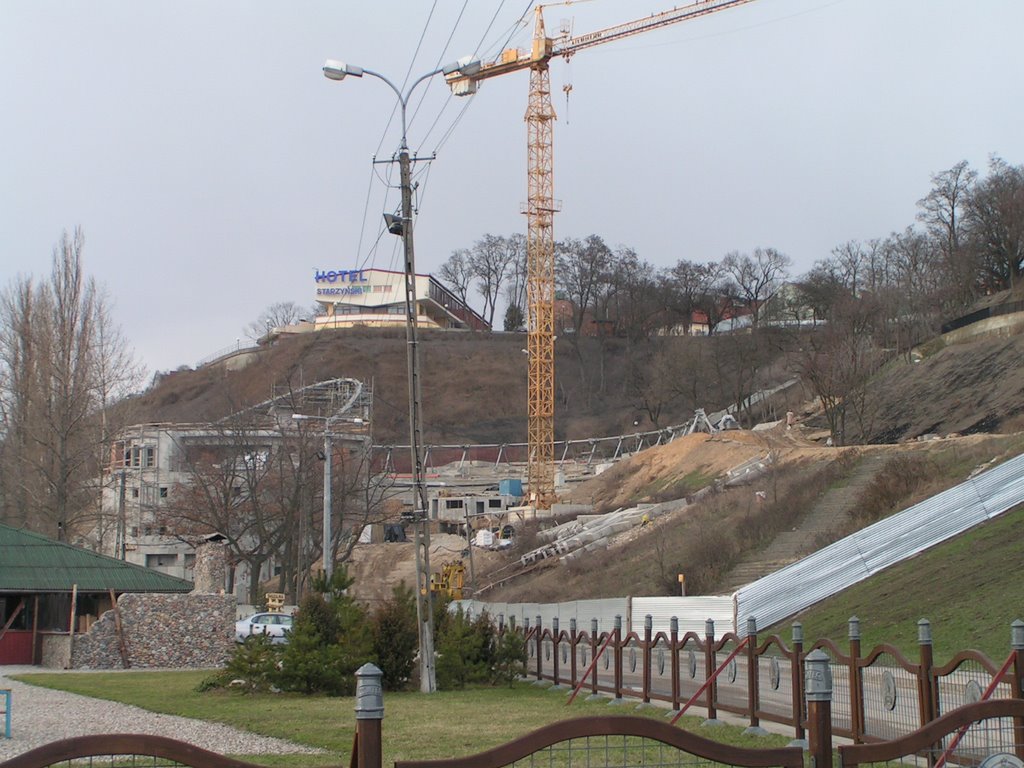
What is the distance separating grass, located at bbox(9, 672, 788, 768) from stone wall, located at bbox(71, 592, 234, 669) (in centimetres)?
761

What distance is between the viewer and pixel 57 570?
36188mm

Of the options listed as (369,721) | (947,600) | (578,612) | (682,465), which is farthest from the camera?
(682,465)

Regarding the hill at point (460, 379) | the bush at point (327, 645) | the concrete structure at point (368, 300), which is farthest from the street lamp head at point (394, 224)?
the concrete structure at point (368, 300)

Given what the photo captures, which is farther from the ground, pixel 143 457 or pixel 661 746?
pixel 143 457

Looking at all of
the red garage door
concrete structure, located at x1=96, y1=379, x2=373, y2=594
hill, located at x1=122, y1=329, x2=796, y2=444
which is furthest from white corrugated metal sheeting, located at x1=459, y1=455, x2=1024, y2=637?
hill, located at x1=122, y1=329, x2=796, y2=444

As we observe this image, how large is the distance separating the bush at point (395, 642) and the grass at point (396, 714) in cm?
85

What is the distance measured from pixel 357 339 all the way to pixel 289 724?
12863 cm

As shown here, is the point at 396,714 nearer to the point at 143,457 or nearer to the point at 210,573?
the point at 210,573

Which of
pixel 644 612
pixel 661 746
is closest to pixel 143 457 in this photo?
pixel 644 612

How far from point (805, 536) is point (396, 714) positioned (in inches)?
1131

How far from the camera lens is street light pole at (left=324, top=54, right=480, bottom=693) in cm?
2316

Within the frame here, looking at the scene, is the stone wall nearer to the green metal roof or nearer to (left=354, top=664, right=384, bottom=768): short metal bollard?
the green metal roof

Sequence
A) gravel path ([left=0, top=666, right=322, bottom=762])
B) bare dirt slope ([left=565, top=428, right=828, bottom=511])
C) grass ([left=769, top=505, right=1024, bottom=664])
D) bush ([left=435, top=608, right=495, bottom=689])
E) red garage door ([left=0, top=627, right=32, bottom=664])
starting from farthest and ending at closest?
1. bare dirt slope ([left=565, top=428, right=828, bottom=511])
2. red garage door ([left=0, top=627, right=32, bottom=664])
3. bush ([left=435, top=608, right=495, bottom=689])
4. grass ([left=769, top=505, right=1024, bottom=664])
5. gravel path ([left=0, top=666, right=322, bottom=762])

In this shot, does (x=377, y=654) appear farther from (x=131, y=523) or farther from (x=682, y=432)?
(x=682, y=432)
